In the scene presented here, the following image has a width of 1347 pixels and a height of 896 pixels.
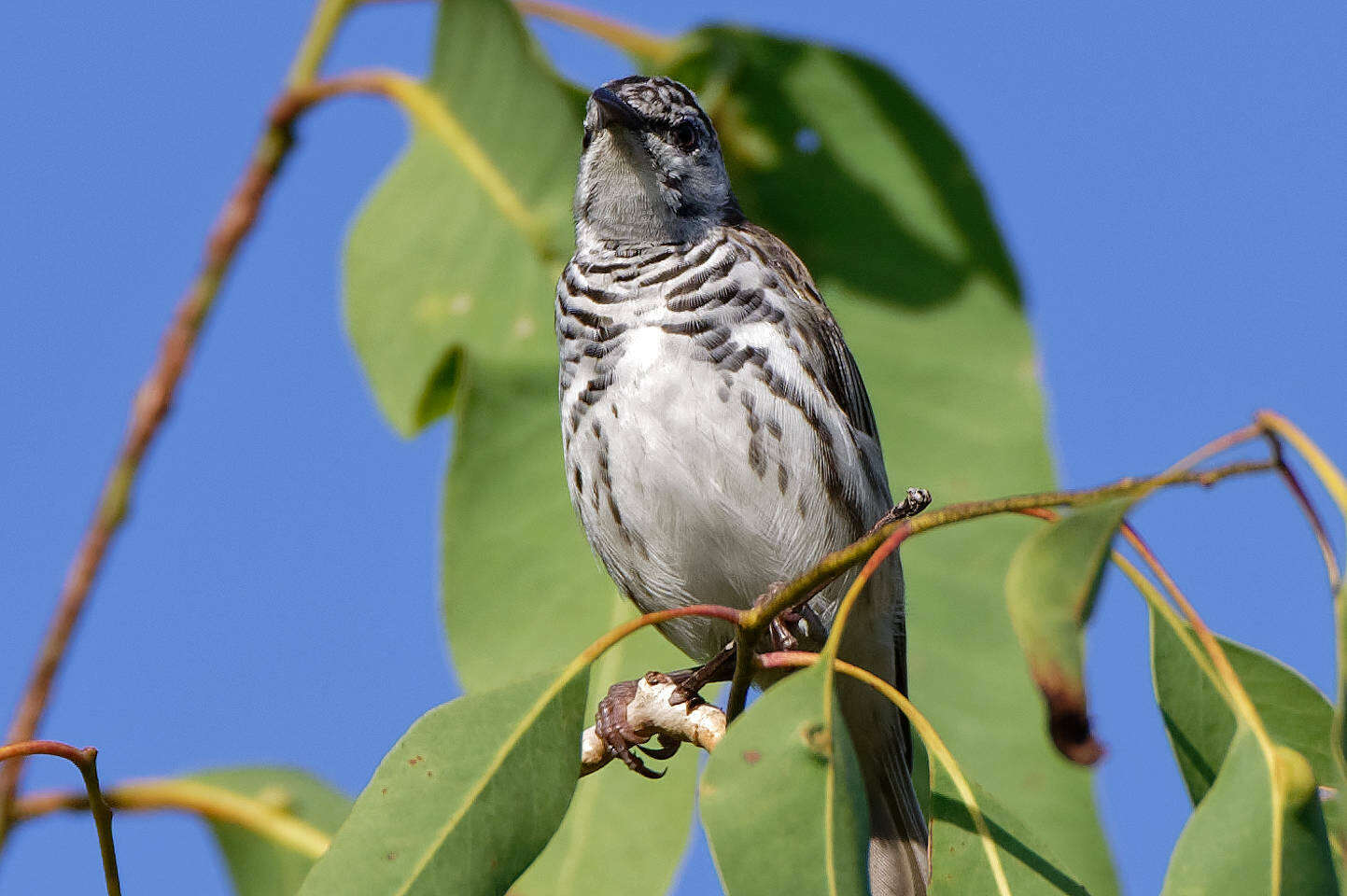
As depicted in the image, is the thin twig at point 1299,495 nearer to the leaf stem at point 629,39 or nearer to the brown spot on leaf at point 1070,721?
the brown spot on leaf at point 1070,721

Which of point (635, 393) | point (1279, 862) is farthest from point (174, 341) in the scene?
point (1279, 862)

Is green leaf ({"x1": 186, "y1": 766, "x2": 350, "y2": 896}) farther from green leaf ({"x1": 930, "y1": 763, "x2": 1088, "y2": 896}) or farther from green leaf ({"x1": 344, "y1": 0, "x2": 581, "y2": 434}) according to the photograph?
green leaf ({"x1": 930, "y1": 763, "x2": 1088, "y2": 896})

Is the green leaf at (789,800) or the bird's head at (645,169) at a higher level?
the bird's head at (645,169)

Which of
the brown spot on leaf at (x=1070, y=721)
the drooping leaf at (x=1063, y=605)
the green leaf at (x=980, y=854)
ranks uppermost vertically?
the drooping leaf at (x=1063, y=605)

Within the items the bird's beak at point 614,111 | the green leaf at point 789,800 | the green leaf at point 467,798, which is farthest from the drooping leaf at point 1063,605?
the bird's beak at point 614,111

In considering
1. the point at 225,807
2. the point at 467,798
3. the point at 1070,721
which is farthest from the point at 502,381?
the point at 1070,721

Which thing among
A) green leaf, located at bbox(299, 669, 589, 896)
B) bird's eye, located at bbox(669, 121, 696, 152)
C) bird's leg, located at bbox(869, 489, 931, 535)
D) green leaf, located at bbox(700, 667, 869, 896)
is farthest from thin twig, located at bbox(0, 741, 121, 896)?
bird's eye, located at bbox(669, 121, 696, 152)

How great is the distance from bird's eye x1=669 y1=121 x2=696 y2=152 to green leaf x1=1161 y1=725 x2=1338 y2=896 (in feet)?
8.28

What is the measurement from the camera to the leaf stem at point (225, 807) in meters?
3.60

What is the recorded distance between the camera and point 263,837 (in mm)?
3857

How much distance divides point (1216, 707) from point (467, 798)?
3.91 ft

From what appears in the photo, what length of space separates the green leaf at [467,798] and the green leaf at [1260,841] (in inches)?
39.3

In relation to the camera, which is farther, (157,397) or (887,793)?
(887,793)

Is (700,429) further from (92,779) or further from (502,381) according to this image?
(92,779)
